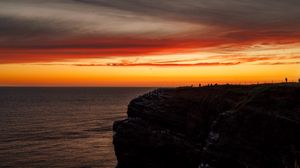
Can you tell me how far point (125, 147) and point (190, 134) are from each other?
8.30 m

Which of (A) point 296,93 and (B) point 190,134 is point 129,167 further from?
(A) point 296,93

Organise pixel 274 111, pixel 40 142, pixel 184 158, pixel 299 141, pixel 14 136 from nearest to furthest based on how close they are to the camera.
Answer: pixel 299 141
pixel 274 111
pixel 184 158
pixel 40 142
pixel 14 136

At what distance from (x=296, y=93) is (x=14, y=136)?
7068 cm

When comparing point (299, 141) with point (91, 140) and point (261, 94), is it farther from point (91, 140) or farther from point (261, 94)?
point (91, 140)

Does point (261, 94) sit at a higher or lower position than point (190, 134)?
higher

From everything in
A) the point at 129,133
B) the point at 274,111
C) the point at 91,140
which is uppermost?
the point at 274,111

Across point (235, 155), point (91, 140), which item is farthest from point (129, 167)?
point (91, 140)

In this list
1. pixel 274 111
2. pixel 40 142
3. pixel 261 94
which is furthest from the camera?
pixel 40 142

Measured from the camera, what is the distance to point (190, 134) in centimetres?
4056

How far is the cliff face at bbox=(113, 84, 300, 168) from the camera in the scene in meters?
27.8

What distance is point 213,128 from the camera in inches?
1217

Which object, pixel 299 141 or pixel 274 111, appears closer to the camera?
pixel 299 141

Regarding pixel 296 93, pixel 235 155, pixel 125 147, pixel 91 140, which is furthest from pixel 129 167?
pixel 91 140

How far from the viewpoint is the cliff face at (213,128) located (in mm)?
27844
